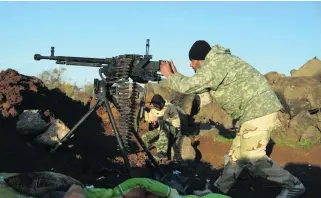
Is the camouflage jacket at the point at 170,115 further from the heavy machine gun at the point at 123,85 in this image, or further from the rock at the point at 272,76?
the rock at the point at 272,76

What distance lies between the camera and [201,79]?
516 centimetres

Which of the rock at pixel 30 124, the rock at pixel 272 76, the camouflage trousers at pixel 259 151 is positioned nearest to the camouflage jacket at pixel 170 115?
the rock at pixel 30 124

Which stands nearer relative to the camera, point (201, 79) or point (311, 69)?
point (201, 79)

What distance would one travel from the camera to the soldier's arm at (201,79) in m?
5.09

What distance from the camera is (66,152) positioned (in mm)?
7375

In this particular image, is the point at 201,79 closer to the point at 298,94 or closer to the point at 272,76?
the point at 298,94

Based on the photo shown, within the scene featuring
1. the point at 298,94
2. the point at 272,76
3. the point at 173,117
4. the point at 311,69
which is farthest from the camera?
the point at 311,69

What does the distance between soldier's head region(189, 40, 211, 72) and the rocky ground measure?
1943 mm

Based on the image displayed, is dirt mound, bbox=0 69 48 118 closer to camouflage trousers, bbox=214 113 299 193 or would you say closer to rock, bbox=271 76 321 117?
camouflage trousers, bbox=214 113 299 193

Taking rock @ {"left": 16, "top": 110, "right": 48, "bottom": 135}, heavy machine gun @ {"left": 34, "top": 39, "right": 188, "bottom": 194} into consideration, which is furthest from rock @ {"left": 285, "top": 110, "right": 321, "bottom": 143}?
rock @ {"left": 16, "top": 110, "right": 48, "bottom": 135}

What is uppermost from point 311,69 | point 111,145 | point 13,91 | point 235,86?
point 235,86

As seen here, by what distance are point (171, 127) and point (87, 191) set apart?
17.8 ft

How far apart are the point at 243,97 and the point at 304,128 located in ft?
22.0

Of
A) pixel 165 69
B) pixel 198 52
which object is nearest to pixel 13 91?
pixel 165 69
